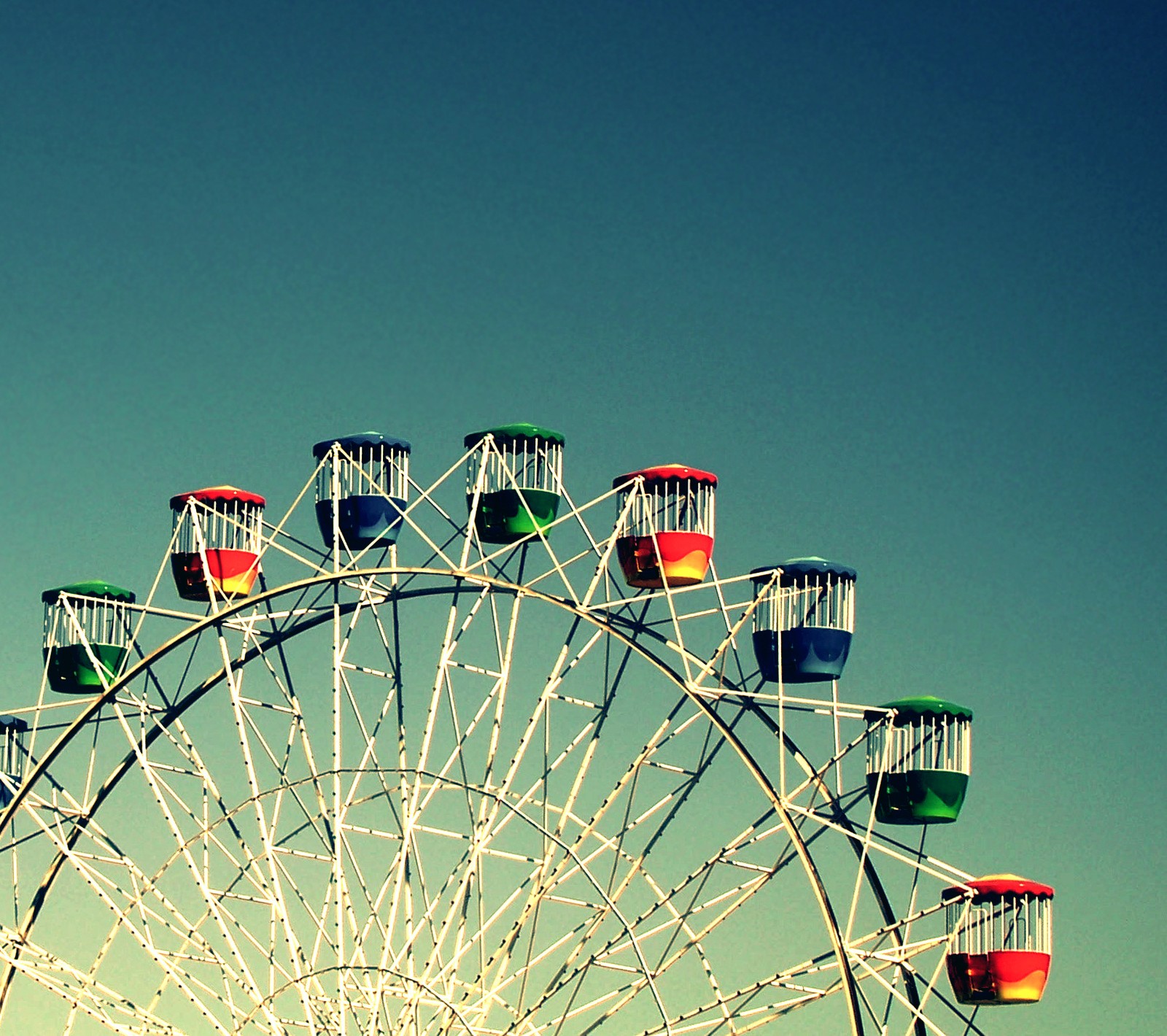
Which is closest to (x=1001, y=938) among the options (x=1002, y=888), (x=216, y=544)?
(x=1002, y=888)

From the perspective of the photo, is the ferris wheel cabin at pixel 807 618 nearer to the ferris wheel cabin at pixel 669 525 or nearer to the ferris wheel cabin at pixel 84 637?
the ferris wheel cabin at pixel 669 525

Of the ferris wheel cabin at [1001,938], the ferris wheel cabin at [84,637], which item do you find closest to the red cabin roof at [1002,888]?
the ferris wheel cabin at [1001,938]

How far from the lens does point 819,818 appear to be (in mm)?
29047

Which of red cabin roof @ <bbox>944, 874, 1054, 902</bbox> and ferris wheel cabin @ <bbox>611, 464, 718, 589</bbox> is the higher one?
ferris wheel cabin @ <bbox>611, 464, 718, 589</bbox>

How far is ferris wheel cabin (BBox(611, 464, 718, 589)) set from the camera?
103 ft

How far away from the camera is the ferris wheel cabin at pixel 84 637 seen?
34.1m

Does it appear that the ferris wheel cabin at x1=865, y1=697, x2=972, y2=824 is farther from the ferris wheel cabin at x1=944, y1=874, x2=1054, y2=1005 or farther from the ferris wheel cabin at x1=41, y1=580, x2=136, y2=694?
the ferris wheel cabin at x1=41, y1=580, x2=136, y2=694

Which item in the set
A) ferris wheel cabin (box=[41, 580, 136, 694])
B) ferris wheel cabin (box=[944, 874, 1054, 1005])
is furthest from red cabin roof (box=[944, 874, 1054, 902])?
ferris wheel cabin (box=[41, 580, 136, 694])

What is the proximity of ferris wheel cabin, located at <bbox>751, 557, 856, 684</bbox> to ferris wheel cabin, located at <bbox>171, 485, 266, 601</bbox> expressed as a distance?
681 cm

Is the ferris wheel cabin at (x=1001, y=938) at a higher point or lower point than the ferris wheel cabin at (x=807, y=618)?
lower

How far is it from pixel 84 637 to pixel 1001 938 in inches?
474

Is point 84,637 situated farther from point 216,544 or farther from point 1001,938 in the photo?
point 1001,938

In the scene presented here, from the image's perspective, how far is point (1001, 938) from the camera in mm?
29984

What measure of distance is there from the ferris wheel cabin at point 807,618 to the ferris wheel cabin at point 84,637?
8.59 metres
